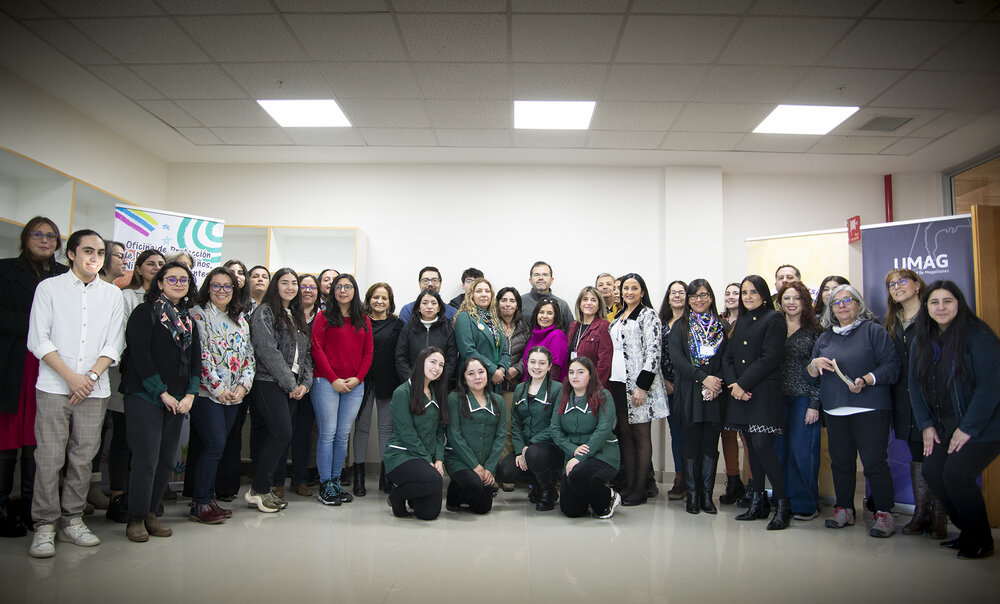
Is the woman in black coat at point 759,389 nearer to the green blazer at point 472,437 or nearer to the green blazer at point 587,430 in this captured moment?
the green blazer at point 587,430

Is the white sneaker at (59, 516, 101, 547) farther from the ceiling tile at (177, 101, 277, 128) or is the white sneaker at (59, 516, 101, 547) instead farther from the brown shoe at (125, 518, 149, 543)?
the ceiling tile at (177, 101, 277, 128)

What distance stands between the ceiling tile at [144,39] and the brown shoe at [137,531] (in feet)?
9.48

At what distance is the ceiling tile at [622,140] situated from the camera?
5227mm

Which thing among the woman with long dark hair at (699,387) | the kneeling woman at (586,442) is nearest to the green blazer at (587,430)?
the kneeling woman at (586,442)

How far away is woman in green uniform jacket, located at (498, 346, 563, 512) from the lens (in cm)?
395

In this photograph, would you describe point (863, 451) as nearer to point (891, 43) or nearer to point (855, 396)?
point (855, 396)

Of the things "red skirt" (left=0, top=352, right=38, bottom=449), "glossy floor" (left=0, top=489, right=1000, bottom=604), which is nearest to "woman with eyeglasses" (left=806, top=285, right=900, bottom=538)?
"glossy floor" (left=0, top=489, right=1000, bottom=604)

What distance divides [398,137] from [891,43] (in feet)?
12.4

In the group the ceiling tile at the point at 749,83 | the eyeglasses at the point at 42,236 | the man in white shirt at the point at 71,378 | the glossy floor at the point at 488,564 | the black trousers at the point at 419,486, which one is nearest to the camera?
the glossy floor at the point at 488,564

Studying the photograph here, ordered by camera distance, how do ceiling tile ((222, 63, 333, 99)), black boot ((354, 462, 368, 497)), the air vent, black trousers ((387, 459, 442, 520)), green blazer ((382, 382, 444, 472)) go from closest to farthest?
black trousers ((387, 459, 442, 520)), green blazer ((382, 382, 444, 472)), ceiling tile ((222, 63, 333, 99)), black boot ((354, 462, 368, 497)), the air vent

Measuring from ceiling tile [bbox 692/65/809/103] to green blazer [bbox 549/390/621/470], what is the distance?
2.33 metres

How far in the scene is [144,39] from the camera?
3838 millimetres

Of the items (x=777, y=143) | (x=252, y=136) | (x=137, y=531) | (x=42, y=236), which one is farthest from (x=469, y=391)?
(x=777, y=143)

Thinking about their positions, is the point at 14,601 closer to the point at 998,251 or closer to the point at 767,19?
the point at 767,19
